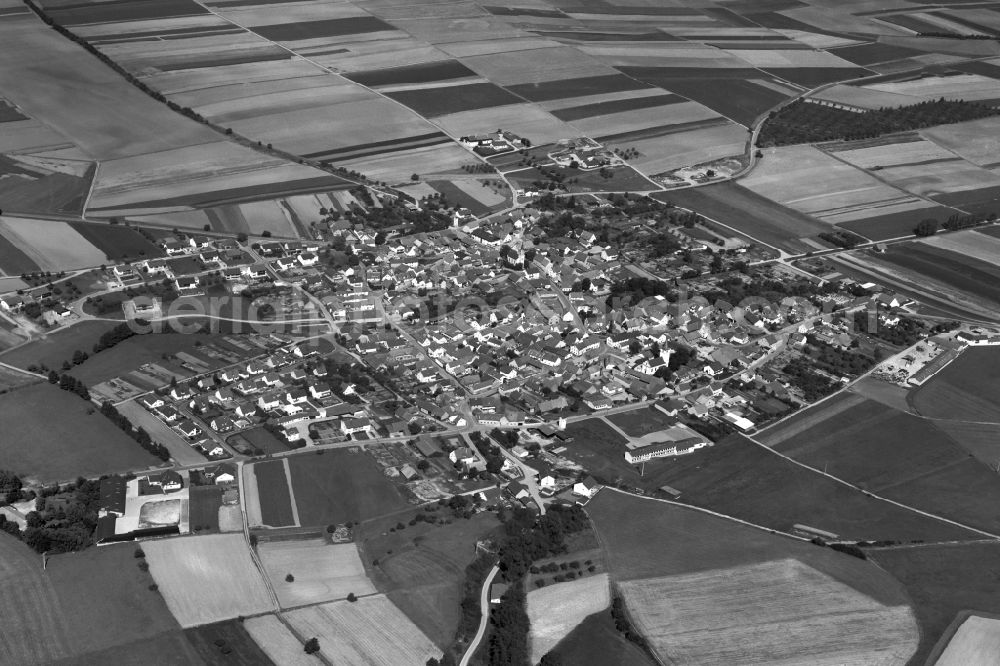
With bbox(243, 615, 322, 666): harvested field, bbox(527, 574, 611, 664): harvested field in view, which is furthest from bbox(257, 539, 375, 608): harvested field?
bbox(527, 574, 611, 664): harvested field

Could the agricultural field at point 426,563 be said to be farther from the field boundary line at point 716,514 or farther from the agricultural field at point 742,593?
the field boundary line at point 716,514

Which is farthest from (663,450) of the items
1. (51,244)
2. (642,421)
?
(51,244)

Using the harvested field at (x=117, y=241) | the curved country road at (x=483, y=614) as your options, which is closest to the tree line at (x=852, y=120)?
the harvested field at (x=117, y=241)

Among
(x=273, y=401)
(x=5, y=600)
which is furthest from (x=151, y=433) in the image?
(x=5, y=600)

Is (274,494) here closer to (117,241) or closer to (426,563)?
(426,563)

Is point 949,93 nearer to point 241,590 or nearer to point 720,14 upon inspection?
point 720,14

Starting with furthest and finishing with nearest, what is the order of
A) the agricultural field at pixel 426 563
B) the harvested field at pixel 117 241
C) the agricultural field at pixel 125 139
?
the agricultural field at pixel 125 139, the harvested field at pixel 117 241, the agricultural field at pixel 426 563
